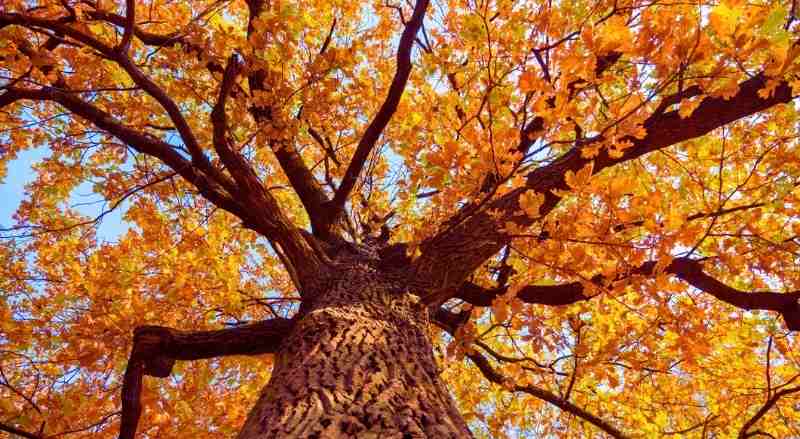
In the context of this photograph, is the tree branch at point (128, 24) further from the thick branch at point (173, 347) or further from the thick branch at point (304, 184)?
the thick branch at point (304, 184)

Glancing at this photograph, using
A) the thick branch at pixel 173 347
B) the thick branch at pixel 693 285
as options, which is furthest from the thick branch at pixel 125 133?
the thick branch at pixel 693 285

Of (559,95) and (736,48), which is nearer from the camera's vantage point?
(736,48)

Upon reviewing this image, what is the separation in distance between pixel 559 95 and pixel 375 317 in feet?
5.41

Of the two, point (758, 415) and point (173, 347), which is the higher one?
point (173, 347)

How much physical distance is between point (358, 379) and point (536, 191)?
2.00 m

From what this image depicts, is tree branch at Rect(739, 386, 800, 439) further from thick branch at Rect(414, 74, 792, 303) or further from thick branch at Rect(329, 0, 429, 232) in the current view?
thick branch at Rect(329, 0, 429, 232)

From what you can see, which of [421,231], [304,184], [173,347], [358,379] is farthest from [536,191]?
[304,184]

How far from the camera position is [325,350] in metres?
2.28

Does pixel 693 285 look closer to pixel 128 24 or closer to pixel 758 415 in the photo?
pixel 758 415

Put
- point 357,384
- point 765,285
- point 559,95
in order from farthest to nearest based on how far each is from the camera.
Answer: point 765,285 < point 559,95 < point 357,384

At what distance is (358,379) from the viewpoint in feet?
6.35

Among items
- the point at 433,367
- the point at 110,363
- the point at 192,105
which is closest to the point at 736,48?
the point at 433,367

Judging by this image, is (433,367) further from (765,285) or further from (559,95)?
(765,285)

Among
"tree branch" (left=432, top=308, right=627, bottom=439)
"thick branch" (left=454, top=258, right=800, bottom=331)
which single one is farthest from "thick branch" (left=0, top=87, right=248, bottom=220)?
"thick branch" (left=454, top=258, right=800, bottom=331)
